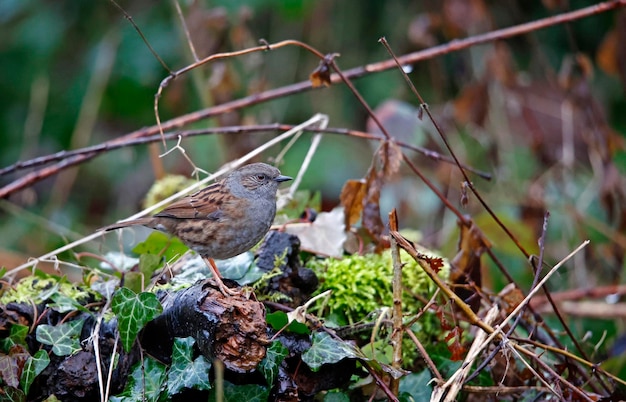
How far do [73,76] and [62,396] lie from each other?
17.2 ft

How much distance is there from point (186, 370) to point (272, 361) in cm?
30

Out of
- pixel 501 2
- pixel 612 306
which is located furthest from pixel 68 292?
pixel 501 2

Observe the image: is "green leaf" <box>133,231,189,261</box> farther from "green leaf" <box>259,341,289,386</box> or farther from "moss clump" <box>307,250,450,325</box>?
"green leaf" <box>259,341,289,386</box>

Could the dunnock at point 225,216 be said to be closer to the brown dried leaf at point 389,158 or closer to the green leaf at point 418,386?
the brown dried leaf at point 389,158

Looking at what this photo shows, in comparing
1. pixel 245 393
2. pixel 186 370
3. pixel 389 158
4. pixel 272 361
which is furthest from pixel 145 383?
pixel 389 158

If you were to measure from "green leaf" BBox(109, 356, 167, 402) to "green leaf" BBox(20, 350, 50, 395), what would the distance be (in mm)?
312

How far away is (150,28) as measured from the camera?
23.3 feet

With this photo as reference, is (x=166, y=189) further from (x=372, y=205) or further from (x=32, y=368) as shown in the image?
(x=32, y=368)

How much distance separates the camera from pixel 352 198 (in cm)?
356

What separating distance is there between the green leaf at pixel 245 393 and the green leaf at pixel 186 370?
91mm

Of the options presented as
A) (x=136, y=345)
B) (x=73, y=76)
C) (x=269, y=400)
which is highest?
(x=73, y=76)

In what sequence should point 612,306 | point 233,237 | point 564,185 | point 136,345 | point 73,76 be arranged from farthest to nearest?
1. point 73,76
2. point 564,185
3. point 612,306
4. point 233,237
5. point 136,345

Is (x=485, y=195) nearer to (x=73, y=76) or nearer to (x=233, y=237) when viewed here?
(x=233, y=237)

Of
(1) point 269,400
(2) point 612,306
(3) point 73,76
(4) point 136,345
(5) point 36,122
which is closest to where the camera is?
(1) point 269,400
